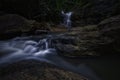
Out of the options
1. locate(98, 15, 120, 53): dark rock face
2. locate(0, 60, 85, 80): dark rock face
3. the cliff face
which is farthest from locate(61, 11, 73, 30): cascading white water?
locate(0, 60, 85, 80): dark rock face

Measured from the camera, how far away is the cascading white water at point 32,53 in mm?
7137

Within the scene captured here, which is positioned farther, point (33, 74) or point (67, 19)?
point (67, 19)

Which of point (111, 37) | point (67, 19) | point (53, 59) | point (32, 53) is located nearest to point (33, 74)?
point (53, 59)

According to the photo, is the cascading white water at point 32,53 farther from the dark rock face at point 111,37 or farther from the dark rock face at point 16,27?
the dark rock face at point 111,37

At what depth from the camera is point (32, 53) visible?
28.3ft

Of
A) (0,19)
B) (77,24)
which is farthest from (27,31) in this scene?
(77,24)

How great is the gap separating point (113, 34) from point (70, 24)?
325 inches

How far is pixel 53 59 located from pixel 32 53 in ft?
3.73

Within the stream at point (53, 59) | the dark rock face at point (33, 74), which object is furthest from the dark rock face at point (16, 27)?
the dark rock face at point (33, 74)

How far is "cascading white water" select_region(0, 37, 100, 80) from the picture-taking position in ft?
23.4

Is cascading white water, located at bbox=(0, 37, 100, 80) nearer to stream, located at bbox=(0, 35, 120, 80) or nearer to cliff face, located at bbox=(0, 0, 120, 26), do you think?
stream, located at bbox=(0, 35, 120, 80)

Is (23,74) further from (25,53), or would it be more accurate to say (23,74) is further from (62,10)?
(62,10)

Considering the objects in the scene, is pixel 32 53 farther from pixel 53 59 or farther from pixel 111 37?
pixel 111 37

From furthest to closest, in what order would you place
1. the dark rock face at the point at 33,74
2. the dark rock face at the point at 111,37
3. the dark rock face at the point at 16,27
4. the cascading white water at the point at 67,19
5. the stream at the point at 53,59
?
the cascading white water at the point at 67,19 → the dark rock face at the point at 16,27 → the dark rock face at the point at 111,37 → the stream at the point at 53,59 → the dark rock face at the point at 33,74
